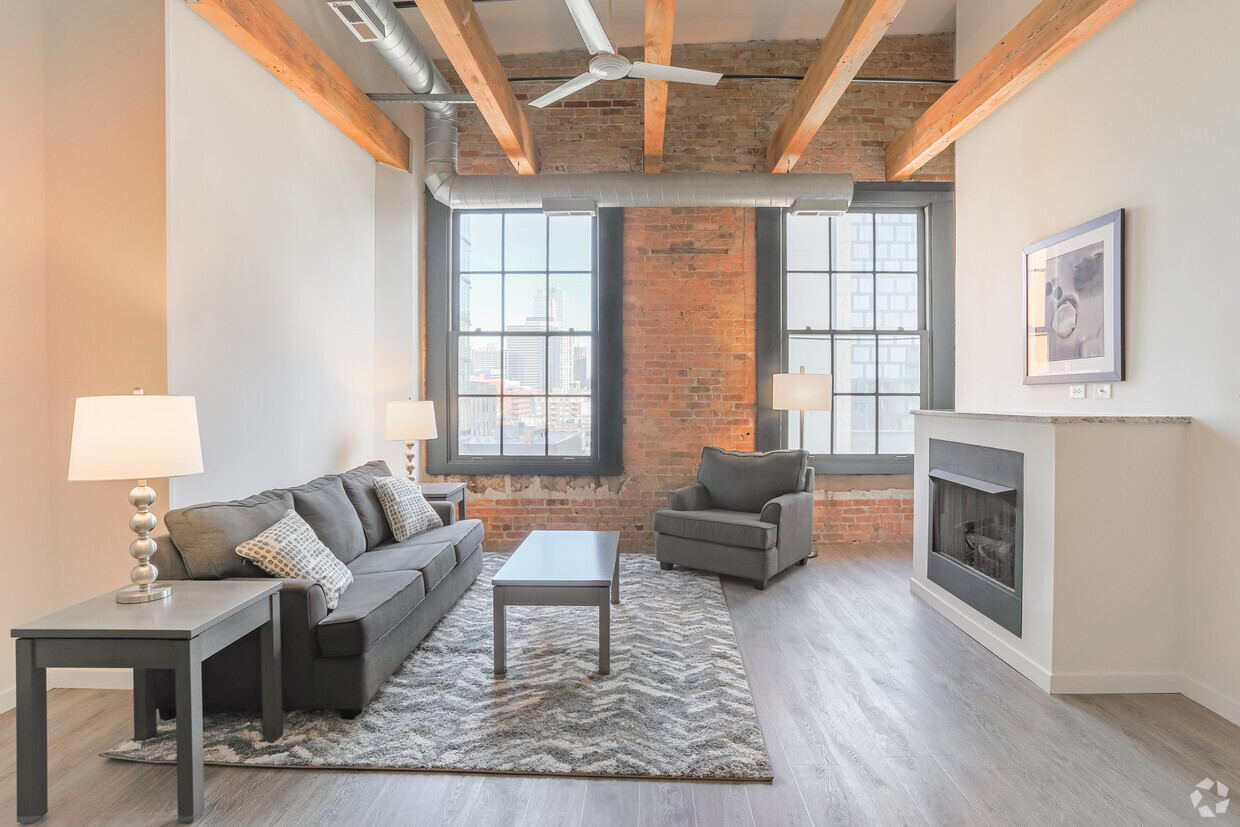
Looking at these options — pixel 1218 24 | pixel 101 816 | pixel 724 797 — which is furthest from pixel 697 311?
pixel 101 816

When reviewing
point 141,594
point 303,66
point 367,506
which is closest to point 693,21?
point 303,66

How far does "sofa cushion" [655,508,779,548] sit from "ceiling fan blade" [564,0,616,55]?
10.9 ft

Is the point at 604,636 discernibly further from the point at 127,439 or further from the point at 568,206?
the point at 568,206

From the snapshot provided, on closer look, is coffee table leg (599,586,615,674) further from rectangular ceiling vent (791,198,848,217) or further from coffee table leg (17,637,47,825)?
rectangular ceiling vent (791,198,848,217)

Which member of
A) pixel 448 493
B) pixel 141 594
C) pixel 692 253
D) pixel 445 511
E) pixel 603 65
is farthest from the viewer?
pixel 692 253

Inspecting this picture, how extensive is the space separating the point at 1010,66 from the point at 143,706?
19.5 feet

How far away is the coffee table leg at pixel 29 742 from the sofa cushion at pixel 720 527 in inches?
154

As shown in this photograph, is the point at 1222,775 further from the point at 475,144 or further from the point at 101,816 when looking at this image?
the point at 475,144

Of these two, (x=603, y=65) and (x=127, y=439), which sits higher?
(x=603, y=65)

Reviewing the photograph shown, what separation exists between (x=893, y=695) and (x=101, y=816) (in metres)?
3.22

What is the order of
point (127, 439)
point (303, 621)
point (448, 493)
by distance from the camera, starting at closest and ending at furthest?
point (127, 439) → point (303, 621) → point (448, 493)

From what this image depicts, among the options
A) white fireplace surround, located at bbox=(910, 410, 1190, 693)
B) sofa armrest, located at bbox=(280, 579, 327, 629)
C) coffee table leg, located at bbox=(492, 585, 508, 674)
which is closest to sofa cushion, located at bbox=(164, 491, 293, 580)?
sofa armrest, located at bbox=(280, 579, 327, 629)

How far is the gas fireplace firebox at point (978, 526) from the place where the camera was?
11.8 feet

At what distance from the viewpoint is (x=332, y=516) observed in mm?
3941
